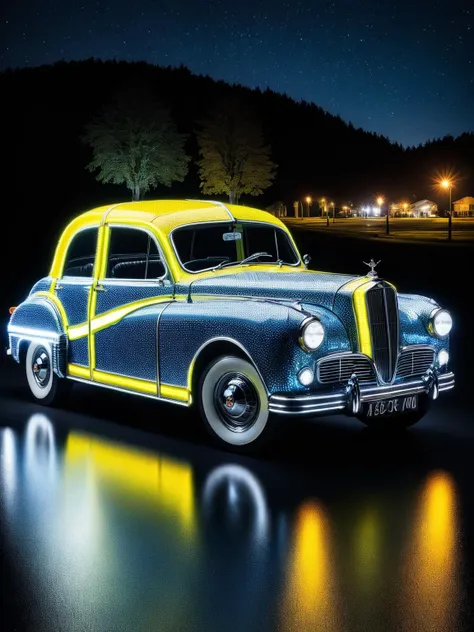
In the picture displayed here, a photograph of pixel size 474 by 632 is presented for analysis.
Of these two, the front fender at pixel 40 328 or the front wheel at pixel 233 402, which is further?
the front fender at pixel 40 328

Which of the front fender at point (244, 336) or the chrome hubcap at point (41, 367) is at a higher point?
the front fender at point (244, 336)

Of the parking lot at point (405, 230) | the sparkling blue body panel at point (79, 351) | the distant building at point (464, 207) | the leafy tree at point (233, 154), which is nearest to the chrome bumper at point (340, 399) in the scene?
the sparkling blue body panel at point (79, 351)

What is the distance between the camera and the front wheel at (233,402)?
23.7 feet

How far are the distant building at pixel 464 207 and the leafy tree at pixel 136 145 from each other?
104 metres

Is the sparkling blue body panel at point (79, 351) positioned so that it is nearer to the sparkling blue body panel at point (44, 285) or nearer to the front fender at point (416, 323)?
the sparkling blue body panel at point (44, 285)

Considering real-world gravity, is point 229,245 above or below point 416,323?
above

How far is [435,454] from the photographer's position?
739 centimetres

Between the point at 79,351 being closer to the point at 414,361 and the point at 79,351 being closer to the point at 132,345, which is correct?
the point at 132,345

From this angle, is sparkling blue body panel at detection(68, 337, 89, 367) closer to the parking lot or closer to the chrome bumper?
the chrome bumper

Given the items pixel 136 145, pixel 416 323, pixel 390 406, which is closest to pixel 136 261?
pixel 416 323

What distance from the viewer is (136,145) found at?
92.8m

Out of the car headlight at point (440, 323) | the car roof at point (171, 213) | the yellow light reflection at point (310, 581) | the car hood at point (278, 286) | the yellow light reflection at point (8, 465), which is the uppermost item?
the car roof at point (171, 213)

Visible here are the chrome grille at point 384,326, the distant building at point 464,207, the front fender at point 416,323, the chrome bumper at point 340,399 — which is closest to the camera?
the chrome bumper at point 340,399

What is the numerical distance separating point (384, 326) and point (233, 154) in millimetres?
94114
